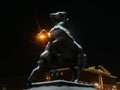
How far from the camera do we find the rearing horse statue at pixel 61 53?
11.1m

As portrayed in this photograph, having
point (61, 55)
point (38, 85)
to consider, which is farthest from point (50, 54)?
point (38, 85)

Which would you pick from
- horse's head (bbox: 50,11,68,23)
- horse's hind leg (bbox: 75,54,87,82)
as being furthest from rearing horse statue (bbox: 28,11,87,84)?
horse's head (bbox: 50,11,68,23)

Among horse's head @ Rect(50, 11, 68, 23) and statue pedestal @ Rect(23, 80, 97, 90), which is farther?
horse's head @ Rect(50, 11, 68, 23)

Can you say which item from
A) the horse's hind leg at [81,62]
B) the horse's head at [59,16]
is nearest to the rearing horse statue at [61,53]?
the horse's hind leg at [81,62]

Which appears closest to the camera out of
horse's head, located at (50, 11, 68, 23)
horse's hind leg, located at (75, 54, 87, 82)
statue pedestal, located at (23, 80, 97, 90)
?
statue pedestal, located at (23, 80, 97, 90)

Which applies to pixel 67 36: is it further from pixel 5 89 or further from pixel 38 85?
pixel 5 89

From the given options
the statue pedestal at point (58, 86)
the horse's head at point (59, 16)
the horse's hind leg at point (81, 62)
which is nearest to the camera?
the statue pedestal at point (58, 86)

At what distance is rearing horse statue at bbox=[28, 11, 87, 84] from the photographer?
11.1m

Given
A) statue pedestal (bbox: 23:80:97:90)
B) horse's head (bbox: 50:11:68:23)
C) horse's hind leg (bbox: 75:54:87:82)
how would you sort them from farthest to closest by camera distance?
1. horse's head (bbox: 50:11:68:23)
2. horse's hind leg (bbox: 75:54:87:82)
3. statue pedestal (bbox: 23:80:97:90)

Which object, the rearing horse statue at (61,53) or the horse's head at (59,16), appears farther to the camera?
the horse's head at (59,16)

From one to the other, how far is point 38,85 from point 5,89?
179 feet

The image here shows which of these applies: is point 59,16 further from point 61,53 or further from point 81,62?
point 81,62

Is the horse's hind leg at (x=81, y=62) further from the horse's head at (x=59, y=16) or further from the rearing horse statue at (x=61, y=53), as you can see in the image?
the horse's head at (x=59, y=16)

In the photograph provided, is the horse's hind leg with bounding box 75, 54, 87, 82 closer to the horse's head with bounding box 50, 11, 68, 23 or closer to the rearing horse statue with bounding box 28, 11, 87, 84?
the rearing horse statue with bounding box 28, 11, 87, 84
